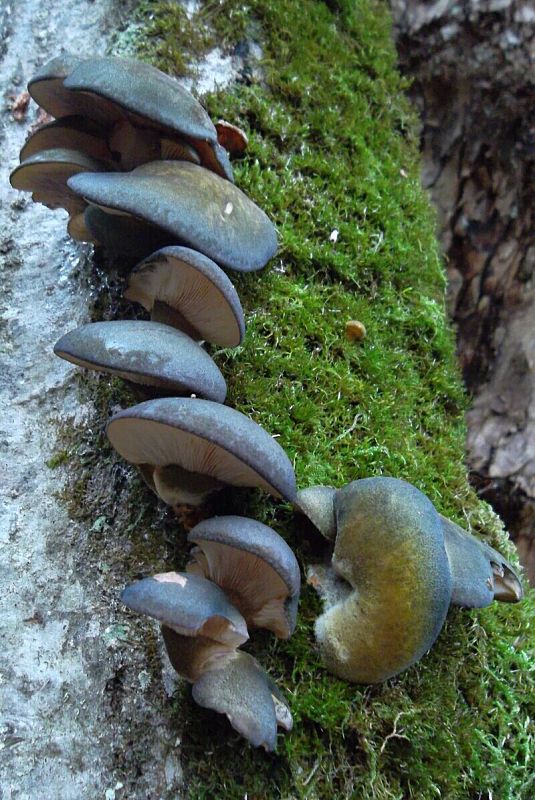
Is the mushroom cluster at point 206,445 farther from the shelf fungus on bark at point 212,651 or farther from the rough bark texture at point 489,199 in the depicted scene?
the rough bark texture at point 489,199

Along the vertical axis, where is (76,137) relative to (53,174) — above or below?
above

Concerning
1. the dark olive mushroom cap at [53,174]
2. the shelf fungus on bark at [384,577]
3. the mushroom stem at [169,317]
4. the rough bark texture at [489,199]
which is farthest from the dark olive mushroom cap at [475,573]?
the rough bark texture at [489,199]

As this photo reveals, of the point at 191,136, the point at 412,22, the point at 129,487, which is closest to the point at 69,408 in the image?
the point at 129,487

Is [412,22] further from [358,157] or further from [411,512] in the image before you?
[411,512]

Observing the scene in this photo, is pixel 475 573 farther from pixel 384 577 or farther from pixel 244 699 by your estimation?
pixel 244 699

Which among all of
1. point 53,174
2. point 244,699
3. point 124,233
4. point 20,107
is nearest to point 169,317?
point 124,233
